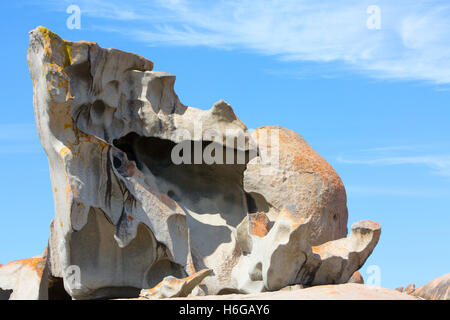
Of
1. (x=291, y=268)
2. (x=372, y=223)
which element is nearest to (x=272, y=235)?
(x=291, y=268)

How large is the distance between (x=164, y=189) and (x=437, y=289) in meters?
5.03

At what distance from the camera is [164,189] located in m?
13.2

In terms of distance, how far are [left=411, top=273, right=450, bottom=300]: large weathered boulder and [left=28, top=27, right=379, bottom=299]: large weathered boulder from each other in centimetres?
136

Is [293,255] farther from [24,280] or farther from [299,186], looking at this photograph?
[24,280]

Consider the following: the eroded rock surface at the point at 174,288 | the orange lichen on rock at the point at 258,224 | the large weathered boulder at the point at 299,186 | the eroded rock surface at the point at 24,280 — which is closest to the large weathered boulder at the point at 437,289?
the orange lichen on rock at the point at 258,224

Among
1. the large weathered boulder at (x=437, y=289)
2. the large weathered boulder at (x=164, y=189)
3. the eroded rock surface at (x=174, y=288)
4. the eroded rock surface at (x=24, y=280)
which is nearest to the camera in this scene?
the large weathered boulder at (x=437, y=289)

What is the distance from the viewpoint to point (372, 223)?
11.3m

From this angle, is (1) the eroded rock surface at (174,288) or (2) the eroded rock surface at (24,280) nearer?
(1) the eroded rock surface at (174,288)

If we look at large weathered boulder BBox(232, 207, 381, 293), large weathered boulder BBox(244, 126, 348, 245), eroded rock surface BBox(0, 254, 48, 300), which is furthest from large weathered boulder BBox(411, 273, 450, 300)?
eroded rock surface BBox(0, 254, 48, 300)

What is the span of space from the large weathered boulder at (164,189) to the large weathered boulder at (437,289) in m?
1.36

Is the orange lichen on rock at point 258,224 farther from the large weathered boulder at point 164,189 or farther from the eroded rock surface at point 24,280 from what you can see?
the eroded rock surface at point 24,280

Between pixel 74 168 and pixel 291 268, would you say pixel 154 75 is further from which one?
pixel 291 268

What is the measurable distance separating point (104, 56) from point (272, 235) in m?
3.77

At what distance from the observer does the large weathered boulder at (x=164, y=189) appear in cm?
1112
